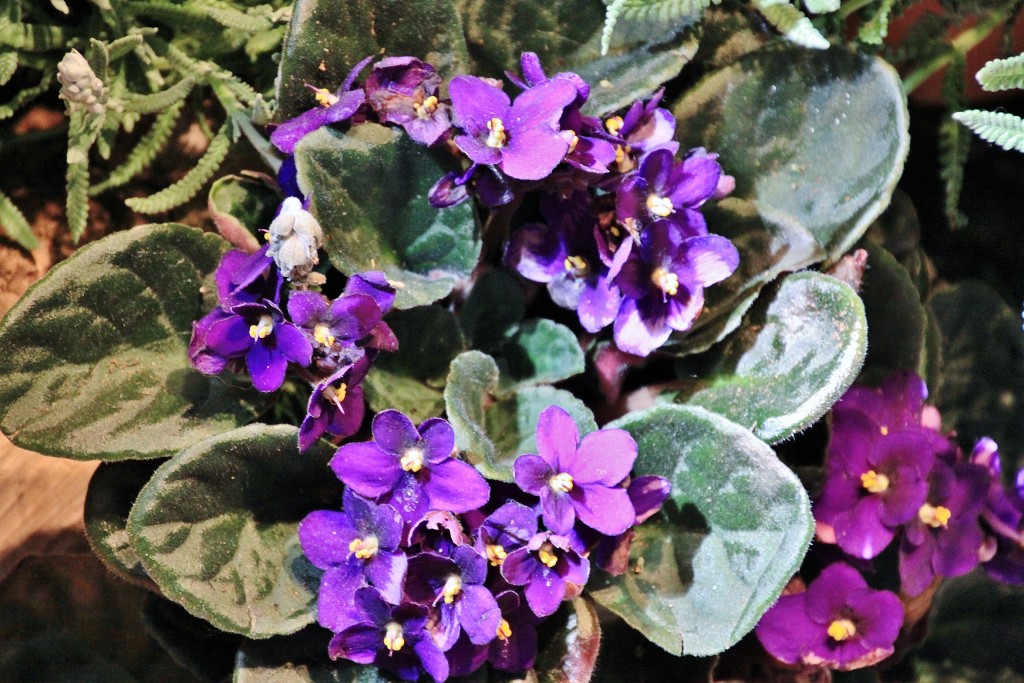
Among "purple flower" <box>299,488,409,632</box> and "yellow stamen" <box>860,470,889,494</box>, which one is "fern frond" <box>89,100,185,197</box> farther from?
"yellow stamen" <box>860,470,889,494</box>

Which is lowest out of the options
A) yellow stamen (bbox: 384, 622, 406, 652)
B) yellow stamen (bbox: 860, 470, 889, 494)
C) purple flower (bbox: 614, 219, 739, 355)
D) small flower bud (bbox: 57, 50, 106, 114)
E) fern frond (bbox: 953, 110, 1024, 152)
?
yellow stamen (bbox: 860, 470, 889, 494)

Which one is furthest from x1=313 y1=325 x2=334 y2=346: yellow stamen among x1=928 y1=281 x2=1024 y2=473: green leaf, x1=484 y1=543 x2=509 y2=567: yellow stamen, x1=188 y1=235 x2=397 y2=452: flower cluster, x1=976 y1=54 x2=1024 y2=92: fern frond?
x1=928 y1=281 x2=1024 y2=473: green leaf

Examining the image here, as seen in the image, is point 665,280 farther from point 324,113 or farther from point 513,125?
point 324,113

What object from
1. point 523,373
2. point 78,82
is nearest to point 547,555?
point 523,373

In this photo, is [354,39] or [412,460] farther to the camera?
[354,39]

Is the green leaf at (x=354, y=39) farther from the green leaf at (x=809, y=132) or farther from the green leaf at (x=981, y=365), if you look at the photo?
the green leaf at (x=981, y=365)

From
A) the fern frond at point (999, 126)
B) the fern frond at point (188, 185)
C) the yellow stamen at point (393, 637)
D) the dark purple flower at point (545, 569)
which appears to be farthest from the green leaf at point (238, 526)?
the fern frond at point (999, 126)
